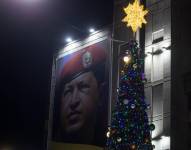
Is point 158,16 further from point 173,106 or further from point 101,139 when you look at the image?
point 101,139

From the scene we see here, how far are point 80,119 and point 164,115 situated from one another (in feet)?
36.5

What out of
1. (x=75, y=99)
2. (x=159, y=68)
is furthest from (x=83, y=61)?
(x=159, y=68)

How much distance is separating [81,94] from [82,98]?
1.10 ft

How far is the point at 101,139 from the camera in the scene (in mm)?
33656

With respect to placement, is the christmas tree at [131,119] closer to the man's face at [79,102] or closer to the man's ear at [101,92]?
the man's ear at [101,92]

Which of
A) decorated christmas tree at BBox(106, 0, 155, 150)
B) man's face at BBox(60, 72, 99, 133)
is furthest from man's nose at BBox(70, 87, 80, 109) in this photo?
decorated christmas tree at BBox(106, 0, 155, 150)

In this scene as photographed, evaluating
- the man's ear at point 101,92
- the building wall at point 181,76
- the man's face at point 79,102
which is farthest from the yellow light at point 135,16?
the man's face at point 79,102

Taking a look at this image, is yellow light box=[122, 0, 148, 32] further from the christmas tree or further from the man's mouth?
the man's mouth

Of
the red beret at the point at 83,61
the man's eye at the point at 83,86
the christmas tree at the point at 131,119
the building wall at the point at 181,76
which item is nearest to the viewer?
the christmas tree at the point at 131,119

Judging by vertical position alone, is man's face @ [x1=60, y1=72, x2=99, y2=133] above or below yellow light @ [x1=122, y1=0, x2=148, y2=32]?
below

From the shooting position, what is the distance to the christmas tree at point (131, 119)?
23.0 meters

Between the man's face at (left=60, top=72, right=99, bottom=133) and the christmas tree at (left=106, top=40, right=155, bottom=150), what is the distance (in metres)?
11.2

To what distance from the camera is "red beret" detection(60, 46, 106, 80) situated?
1400 inches

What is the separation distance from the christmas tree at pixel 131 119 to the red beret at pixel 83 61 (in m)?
11.2
